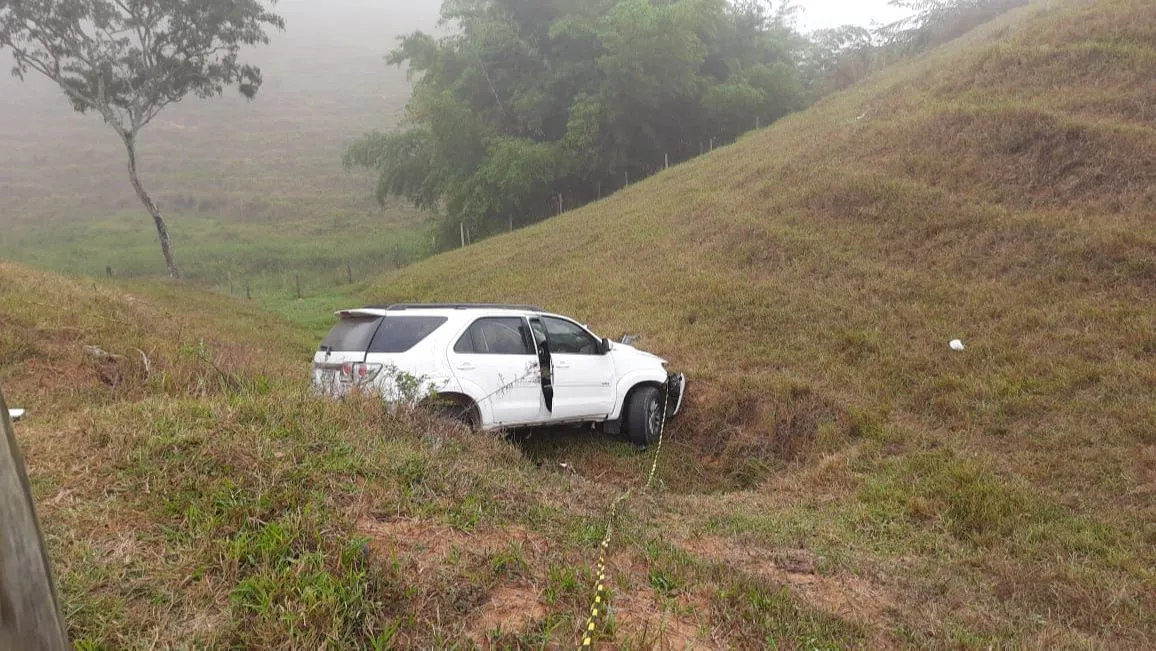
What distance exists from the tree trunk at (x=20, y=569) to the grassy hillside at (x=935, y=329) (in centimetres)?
326

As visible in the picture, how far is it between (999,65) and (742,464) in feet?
52.2

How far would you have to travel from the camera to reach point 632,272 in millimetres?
14086

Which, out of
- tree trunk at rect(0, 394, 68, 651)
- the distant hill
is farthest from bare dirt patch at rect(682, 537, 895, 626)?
the distant hill

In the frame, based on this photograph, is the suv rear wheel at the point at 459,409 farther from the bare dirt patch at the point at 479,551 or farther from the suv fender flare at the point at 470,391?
the bare dirt patch at the point at 479,551

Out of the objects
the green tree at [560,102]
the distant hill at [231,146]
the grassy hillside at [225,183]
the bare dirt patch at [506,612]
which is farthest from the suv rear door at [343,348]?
the distant hill at [231,146]

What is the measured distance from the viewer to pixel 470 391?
595 centimetres

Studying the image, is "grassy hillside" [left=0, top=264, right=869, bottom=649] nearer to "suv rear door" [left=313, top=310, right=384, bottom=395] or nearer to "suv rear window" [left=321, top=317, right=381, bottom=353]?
"suv rear door" [left=313, top=310, right=384, bottom=395]

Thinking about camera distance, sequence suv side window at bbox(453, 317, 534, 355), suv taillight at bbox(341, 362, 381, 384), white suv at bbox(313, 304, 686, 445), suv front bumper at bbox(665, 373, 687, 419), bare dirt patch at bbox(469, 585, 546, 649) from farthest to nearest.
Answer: suv front bumper at bbox(665, 373, 687, 419) → suv side window at bbox(453, 317, 534, 355) → white suv at bbox(313, 304, 686, 445) → suv taillight at bbox(341, 362, 381, 384) → bare dirt patch at bbox(469, 585, 546, 649)

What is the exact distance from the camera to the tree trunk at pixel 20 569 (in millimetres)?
1234

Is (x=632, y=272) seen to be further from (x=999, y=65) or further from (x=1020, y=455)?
(x=999, y=65)

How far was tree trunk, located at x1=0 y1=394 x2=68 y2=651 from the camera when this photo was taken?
123 cm

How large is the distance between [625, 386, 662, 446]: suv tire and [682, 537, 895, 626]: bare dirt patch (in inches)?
120

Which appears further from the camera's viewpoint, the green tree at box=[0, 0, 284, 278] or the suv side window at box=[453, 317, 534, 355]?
the green tree at box=[0, 0, 284, 278]

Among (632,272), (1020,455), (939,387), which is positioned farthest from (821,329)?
(632,272)
